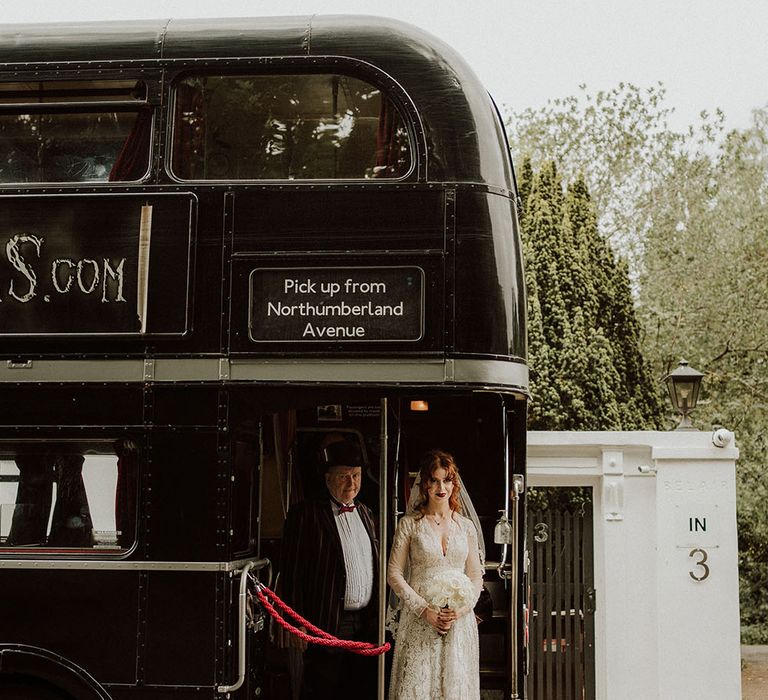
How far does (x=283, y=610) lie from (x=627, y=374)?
1231 centimetres

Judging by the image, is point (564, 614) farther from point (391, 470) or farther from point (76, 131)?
point (76, 131)

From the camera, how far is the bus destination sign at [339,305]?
5.59m

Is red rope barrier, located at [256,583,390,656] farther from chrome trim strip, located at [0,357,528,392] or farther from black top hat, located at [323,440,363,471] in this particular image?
chrome trim strip, located at [0,357,528,392]

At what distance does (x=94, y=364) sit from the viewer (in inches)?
224

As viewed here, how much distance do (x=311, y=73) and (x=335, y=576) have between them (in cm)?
298

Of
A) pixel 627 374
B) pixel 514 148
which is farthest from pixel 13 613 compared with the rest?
pixel 514 148

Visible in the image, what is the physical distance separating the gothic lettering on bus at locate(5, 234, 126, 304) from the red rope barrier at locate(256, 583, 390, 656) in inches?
74.8

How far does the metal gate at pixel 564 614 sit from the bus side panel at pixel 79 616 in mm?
5082

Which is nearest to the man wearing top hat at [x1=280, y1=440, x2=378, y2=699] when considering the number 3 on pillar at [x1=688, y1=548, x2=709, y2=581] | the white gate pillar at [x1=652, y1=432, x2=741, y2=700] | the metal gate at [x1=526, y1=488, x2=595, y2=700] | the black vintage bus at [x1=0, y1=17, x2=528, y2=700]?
the black vintage bus at [x1=0, y1=17, x2=528, y2=700]

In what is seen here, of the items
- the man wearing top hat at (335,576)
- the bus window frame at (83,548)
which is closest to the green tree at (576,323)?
the man wearing top hat at (335,576)

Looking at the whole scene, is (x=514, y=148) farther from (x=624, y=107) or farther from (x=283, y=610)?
(x=283, y=610)

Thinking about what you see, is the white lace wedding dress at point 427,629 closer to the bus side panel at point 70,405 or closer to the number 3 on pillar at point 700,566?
the bus side panel at point 70,405

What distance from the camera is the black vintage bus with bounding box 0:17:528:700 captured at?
18.3 ft

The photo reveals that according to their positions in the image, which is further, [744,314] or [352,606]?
[744,314]
